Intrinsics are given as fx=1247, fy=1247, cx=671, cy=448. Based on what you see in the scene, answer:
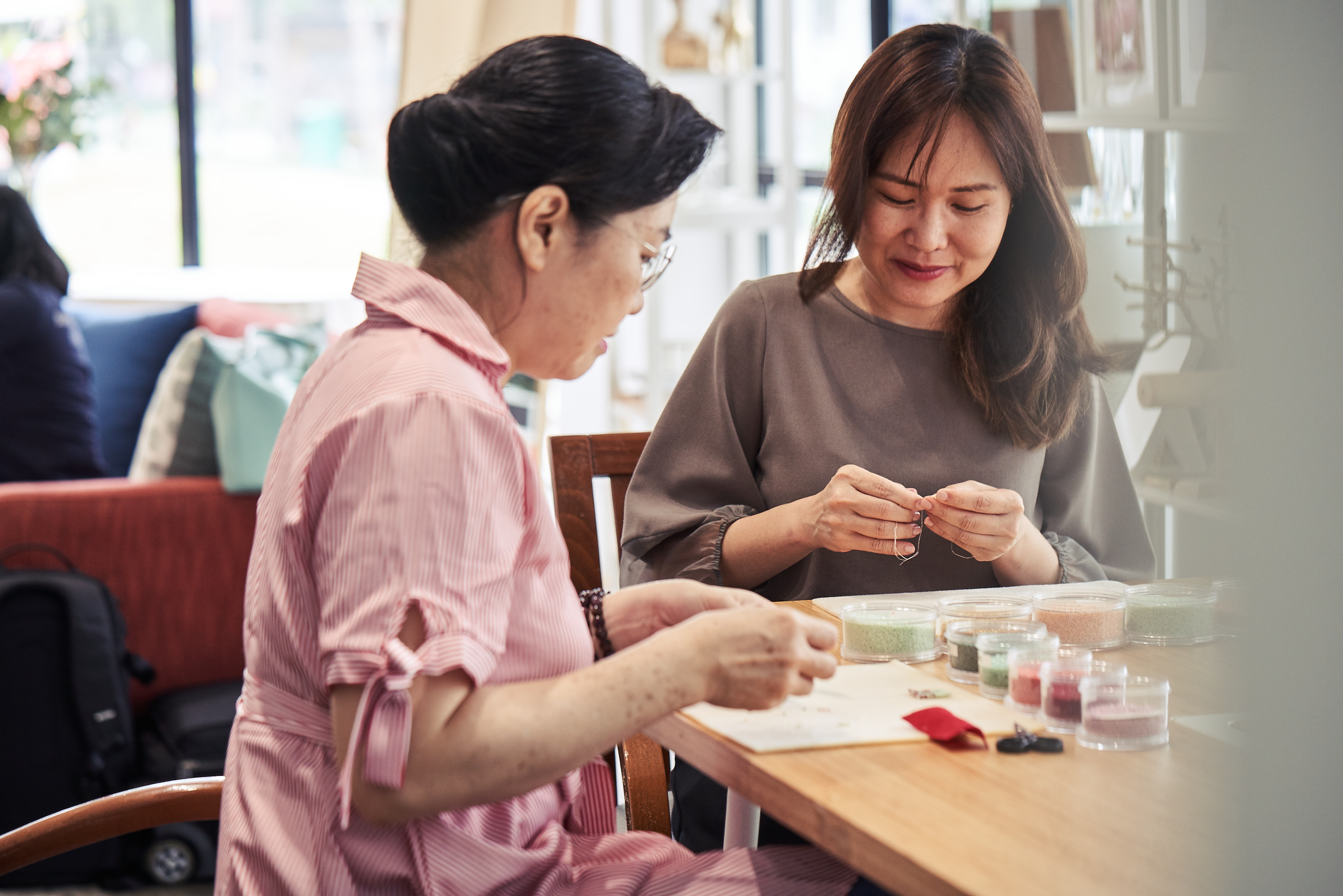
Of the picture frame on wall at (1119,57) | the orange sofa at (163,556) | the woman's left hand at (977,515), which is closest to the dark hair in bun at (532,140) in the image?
the woman's left hand at (977,515)

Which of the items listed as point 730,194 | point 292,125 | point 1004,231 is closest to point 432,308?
point 1004,231

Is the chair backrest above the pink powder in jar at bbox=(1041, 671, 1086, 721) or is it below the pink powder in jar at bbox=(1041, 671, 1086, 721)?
above

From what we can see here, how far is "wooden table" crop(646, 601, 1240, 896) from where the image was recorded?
720 millimetres

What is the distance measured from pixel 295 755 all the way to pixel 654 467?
2.65 feet

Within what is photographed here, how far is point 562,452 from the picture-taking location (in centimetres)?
162

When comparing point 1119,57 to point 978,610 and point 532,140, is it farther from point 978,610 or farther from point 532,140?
point 532,140

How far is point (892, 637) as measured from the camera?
1.19 m

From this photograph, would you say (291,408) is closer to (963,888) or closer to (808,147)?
(963,888)

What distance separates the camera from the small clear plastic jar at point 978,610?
1214 millimetres

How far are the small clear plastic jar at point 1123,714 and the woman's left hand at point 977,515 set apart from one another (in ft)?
1.39

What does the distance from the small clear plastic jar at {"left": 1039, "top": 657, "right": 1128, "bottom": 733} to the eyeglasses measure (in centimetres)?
47

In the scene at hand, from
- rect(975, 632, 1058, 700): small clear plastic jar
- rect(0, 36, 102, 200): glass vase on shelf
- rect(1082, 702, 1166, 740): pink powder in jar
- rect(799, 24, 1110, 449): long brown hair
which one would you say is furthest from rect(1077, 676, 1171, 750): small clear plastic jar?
rect(0, 36, 102, 200): glass vase on shelf

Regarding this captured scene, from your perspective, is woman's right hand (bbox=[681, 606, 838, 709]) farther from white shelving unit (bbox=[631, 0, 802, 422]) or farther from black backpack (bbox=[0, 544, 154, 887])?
white shelving unit (bbox=[631, 0, 802, 422])

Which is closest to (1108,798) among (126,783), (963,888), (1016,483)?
(963,888)
